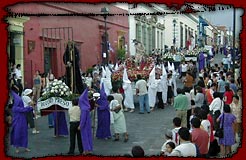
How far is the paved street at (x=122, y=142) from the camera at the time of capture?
29.4 ft

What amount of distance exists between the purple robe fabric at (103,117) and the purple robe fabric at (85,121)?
1.82 m

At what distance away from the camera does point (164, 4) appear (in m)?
3.43

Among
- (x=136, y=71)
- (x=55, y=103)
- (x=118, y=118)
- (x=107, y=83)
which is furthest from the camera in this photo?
(x=136, y=71)

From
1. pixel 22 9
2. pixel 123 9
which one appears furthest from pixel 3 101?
pixel 123 9

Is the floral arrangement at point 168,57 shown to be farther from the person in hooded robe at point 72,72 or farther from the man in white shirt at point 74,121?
the man in white shirt at point 74,121

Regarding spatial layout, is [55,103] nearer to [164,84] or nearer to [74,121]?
[74,121]

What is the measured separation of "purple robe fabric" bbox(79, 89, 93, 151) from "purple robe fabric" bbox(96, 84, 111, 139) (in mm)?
1816

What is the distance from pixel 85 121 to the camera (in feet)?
27.4

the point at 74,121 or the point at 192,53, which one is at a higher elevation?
the point at 192,53

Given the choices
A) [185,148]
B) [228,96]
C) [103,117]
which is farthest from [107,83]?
[185,148]

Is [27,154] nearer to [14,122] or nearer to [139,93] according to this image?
[14,122]

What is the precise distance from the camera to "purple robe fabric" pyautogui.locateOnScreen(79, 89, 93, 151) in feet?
27.1

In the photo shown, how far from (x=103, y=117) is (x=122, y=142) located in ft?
2.52

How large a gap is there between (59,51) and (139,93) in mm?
4966
